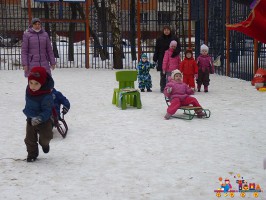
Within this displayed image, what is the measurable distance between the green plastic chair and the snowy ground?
0.22 m

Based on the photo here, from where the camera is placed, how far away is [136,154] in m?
6.84

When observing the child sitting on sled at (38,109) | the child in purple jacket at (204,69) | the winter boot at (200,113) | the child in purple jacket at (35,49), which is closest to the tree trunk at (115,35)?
the child in purple jacket at (204,69)

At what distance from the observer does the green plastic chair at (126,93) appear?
35.0 ft

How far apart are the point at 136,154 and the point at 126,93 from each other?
12.7 ft

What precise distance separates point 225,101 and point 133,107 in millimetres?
2236

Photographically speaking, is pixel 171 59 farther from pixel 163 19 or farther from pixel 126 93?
pixel 163 19

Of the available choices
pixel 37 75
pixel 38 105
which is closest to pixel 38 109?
pixel 38 105

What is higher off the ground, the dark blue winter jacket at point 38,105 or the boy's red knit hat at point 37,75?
the boy's red knit hat at point 37,75

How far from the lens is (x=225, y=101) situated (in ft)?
38.7

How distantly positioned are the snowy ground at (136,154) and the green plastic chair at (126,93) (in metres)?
0.22

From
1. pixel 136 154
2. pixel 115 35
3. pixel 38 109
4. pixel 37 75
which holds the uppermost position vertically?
pixel 115 35

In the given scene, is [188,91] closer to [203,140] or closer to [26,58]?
[203,140]

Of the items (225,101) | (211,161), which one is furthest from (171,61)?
(211,161)

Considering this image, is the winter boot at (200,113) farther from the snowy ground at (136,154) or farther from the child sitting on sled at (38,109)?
the child sitting on sled at (38,109)
